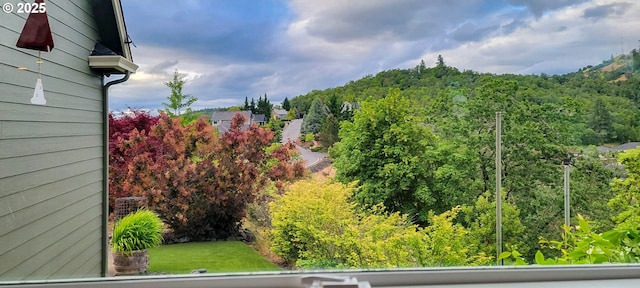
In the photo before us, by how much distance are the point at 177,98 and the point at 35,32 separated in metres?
0.51

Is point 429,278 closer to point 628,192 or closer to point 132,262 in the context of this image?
point 132,262

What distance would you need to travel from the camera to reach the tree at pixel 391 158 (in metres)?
1.86

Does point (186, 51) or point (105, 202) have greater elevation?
point (186, 51)

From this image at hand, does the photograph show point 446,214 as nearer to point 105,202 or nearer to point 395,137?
point 395,137

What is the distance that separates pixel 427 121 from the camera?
6.21 ft

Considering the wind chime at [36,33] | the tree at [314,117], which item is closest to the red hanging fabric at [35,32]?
the wind chime at [36,33]

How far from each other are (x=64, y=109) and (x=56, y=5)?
1.11 ft

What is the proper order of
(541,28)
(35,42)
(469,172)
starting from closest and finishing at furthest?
(35,42) → (541,28) → (469,172)

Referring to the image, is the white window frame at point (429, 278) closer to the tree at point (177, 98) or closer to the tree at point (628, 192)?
the tree at point (628, 192)

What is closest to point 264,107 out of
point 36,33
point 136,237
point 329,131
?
point 329,131

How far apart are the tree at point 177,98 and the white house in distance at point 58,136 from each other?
150mm

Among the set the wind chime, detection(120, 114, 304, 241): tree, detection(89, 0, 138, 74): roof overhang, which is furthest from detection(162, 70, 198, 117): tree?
the wind chime

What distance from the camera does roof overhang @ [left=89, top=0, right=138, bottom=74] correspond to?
1.51 meters

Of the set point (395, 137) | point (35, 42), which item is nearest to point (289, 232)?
point (395, 137)
